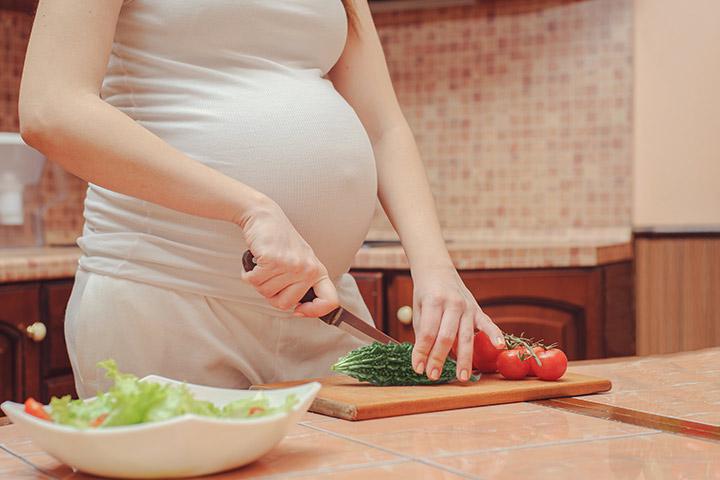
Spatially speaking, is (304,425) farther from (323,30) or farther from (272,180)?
(323,30)

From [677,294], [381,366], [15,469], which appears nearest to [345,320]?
[381,366]

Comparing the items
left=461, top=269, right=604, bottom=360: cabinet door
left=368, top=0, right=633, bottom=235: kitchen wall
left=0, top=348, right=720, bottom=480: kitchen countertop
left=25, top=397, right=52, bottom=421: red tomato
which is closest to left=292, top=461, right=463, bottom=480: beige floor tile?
left=0, top=348, right=720, bottom=480: kitchen countertop

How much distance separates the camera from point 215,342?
1.08m

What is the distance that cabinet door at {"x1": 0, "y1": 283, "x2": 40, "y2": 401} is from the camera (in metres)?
2.02

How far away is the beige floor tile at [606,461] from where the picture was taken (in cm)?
68

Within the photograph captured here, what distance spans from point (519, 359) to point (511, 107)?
Answer: 5.92 feet

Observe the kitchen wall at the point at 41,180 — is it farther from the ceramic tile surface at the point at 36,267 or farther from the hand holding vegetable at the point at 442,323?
the hand holding vegetable at the point at 442,323

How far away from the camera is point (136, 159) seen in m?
0.93

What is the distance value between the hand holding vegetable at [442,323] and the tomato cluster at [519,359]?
0.04 ft

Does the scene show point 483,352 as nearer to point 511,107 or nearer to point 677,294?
point 677,294

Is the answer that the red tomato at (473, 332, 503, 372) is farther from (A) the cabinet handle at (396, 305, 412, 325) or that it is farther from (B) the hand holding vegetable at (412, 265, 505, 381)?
(A) the cabinet handle at (396, 305, 412, 325)

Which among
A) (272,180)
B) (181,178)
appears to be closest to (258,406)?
(181,178)

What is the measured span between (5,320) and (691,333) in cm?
163

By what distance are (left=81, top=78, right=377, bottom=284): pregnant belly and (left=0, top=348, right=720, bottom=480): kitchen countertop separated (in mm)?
246
